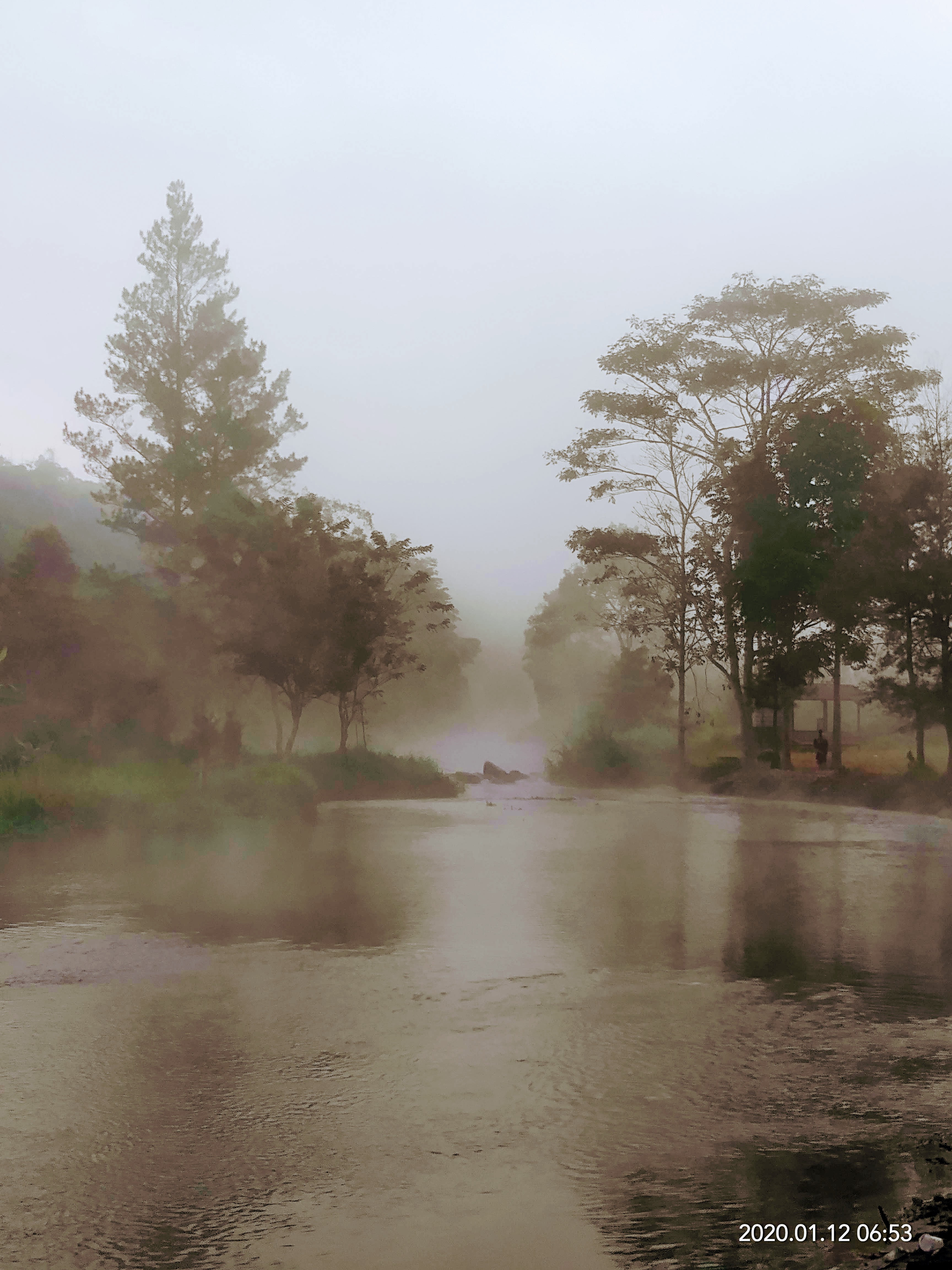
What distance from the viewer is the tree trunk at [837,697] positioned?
36.4m

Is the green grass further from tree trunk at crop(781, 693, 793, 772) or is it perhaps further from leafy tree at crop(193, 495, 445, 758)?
tree trunk at crop(781, 693, 793, 772)

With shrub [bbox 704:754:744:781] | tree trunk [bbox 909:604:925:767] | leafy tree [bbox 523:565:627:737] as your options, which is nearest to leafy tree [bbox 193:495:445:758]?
shrub [bbox 704:754:744:781]

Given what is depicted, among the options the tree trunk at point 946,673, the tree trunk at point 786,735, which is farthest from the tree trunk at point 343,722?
the tree trunk at point 946,673

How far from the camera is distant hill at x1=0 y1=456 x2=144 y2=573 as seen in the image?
10044cm

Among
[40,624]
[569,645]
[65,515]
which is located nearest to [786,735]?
[40,624]

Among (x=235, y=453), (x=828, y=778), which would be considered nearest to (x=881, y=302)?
(x=828, y=778)

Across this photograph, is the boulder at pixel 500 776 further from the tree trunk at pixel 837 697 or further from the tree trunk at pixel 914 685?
the tree trunk at pixel 914 685

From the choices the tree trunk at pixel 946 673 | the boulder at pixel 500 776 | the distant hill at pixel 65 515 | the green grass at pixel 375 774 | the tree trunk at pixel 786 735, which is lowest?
the boulder at pixel 500 776

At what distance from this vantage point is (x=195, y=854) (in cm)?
1825

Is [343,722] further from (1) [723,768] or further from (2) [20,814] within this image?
(2) [20,814]
